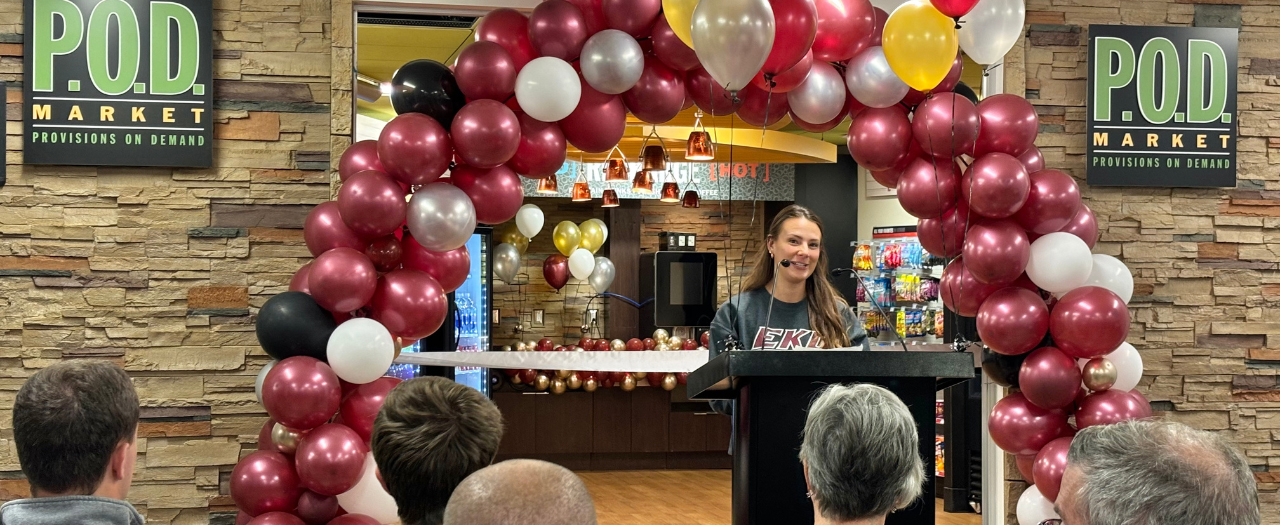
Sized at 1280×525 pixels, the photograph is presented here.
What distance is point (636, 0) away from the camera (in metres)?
3.40

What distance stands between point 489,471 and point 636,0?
2419 mm

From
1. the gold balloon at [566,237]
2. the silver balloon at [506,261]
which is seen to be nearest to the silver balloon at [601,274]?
the gold balloon at [566,237]

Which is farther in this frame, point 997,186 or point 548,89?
point 997,186

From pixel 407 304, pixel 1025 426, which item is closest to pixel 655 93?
pixel 407 304

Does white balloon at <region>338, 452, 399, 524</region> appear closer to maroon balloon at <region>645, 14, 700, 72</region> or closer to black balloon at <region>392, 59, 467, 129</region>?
black balloon at <region>392, 59, 467, 129</region>

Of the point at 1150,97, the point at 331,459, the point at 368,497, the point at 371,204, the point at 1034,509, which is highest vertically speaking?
the point at 1150,97

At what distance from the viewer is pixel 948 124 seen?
11.6 feet

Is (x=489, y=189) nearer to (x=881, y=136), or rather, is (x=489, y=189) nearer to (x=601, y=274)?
(x=881, y=136)

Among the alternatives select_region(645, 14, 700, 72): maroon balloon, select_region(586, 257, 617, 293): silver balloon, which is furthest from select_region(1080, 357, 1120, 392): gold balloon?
select_region(586, 257, 617, 293): silver balloon

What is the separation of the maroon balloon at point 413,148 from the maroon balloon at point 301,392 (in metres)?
0.62

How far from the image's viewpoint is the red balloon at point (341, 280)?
127 inches

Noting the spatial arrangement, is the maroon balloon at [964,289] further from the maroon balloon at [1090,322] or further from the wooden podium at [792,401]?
the wooden podium at [792,401]

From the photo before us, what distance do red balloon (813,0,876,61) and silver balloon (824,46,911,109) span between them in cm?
7

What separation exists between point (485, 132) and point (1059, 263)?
1.85 metres
